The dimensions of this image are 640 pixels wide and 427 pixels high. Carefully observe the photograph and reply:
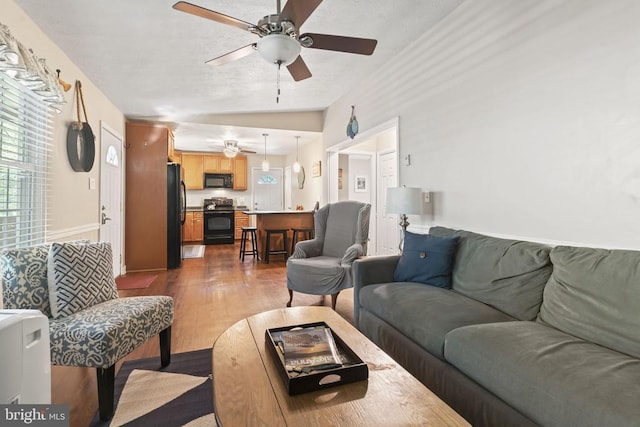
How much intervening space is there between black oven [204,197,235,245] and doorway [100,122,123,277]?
3454 millimetres

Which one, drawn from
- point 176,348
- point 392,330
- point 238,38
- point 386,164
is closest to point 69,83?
point 238,38

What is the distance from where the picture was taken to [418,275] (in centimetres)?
230

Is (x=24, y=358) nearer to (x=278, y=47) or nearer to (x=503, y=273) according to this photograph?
(x=278, y=47)

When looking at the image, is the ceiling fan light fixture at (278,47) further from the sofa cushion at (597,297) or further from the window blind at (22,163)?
the sofa cushion at (597,297)

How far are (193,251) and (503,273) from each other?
6.23m

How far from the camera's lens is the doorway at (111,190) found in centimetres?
374

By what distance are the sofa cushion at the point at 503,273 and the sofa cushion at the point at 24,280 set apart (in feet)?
8.34

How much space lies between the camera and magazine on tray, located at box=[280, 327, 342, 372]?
3.74ft

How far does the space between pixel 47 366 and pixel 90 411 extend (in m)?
0.71

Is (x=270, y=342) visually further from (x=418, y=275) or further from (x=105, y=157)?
(x=105, y=157)

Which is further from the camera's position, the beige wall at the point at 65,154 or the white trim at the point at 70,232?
the white trim at the point at 70,232

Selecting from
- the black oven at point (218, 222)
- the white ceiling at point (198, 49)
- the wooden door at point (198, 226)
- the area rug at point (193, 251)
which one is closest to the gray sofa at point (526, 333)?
the white ceiling at point (198, 49)

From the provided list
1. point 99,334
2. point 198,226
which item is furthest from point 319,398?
point 198,226

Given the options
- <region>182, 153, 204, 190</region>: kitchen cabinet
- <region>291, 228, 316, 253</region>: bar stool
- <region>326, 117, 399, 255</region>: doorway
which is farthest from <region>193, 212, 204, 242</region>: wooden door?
<region>326, 117, 399, 255</region>: doorway
